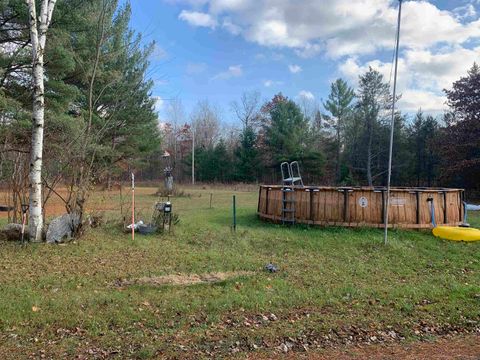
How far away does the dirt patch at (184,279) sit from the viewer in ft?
19.7

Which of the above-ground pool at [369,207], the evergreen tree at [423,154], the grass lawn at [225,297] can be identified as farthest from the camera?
the evergreen tree at [423,154]

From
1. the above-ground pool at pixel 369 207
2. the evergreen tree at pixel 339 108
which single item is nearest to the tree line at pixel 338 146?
the evergreen tree at pixel 339 108

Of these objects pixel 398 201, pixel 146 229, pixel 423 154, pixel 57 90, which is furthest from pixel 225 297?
pixel 423 154

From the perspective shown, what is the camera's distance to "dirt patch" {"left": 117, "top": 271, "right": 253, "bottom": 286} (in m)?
6.02

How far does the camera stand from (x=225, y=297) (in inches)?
214

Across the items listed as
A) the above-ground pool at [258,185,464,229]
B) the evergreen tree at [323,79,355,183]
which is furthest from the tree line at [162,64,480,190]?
the above-ground pool at [258,185,464,229]

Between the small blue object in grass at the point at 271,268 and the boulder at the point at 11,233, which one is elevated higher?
the boulder at the point at 11,233

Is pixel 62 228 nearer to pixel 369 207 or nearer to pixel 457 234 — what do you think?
pixel 369 207

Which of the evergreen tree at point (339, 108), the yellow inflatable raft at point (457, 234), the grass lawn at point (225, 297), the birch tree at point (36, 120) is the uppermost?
the evergreen tree at point (339, 108)

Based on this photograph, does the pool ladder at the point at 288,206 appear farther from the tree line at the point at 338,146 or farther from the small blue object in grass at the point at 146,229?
the tree line at the point at 338,146

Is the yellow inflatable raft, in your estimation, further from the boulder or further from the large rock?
the boulder

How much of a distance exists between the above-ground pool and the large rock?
6.13 m

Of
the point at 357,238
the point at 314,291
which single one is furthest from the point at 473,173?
the point at 314,291

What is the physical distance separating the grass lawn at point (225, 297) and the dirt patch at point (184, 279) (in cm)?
17
